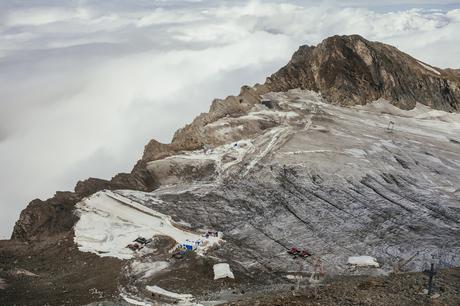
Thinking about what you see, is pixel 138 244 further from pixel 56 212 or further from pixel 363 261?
pixel 363 261

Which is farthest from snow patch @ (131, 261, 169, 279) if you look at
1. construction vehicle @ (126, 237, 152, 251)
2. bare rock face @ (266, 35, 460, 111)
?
bare rock face @ (266, 35, 460, 111)

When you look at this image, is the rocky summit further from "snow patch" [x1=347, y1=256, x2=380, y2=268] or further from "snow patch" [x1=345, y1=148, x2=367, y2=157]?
"snow patch" [x1=345, y1=148, x2=367, y2=157]

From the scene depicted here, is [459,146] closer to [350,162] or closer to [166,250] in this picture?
[350,162]

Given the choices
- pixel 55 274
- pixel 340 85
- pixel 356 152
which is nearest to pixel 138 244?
pixel 55 274

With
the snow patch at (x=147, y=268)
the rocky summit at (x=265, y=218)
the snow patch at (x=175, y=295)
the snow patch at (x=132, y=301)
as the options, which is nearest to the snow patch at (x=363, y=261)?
the rocky summit at (x=265, y=218)

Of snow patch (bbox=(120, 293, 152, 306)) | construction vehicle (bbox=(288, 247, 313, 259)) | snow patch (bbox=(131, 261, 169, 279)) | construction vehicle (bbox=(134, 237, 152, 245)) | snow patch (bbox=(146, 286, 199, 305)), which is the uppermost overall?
construction vehicle (bbox=(134, 237, 152, 245))

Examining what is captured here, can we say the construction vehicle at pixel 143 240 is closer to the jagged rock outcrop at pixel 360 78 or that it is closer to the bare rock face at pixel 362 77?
the jagged rock outcrop at pixel 360 78

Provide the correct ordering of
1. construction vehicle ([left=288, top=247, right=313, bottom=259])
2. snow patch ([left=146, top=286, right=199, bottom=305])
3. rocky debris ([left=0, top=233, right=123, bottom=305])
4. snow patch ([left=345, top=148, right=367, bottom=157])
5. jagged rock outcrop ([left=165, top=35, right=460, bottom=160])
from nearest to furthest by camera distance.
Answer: snow patch ([left=146, top=286, right=199, bottom=305])
rocky debris ([left=0, top=233, right=123, bottom=305])
construction vehicle ([left=288, top=247, right=313, bottom=259])
snow patch ([left=345, top=148, right=367, bottom=157])
jagged rock outcrop ([left=165, top=35, right=460, bottom=160])
